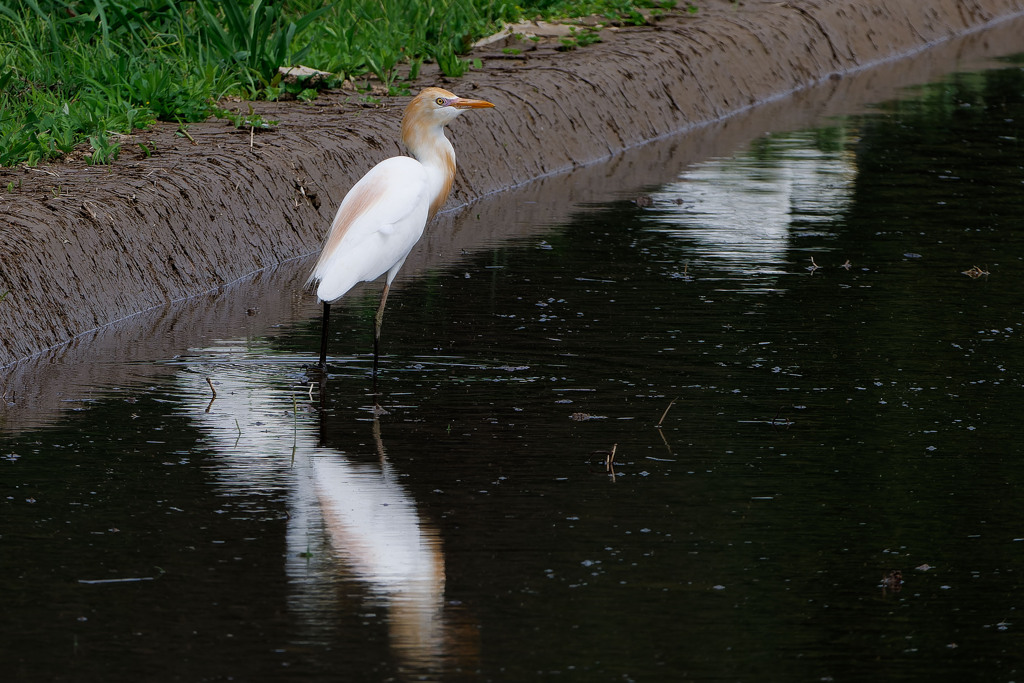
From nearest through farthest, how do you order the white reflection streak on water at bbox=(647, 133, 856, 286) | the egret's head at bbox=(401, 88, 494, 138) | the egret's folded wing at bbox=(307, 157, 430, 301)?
1. the egret's folded wing at bbox=(307, 157, 430, 301)
2. the egret's head at bbox=(401, 88, 494, 138)
3. the white reflection streak on water at bbox=(647, 133, 856, 286)

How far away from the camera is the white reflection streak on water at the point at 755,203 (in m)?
11.7

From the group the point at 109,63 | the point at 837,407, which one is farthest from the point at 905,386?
the point at 109,63

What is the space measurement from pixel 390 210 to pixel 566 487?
8.47 ft

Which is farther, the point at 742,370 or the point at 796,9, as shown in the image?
the point at 796,9

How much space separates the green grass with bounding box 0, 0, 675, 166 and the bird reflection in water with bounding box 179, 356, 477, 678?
3620mm

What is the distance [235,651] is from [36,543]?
4.16 ft

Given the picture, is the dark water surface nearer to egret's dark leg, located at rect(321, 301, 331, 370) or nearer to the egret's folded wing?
egret's dark leg, located at rect(321, 301, 331, 370)

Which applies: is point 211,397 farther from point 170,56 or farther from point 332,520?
point 170,56

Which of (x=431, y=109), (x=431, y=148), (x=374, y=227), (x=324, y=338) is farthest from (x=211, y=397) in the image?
(x=431, y=109)

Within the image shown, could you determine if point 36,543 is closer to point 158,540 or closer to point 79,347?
point 158,540

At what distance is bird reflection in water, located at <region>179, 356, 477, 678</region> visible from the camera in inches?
217

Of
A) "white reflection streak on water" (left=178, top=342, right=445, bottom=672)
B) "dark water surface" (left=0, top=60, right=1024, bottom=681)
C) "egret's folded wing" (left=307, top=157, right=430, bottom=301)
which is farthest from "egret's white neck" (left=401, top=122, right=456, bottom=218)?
"white reflection streak on water" (left=178, top=342, right=445, bottom=672)

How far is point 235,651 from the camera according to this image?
5.34 meters

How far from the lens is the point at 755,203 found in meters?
13.2
